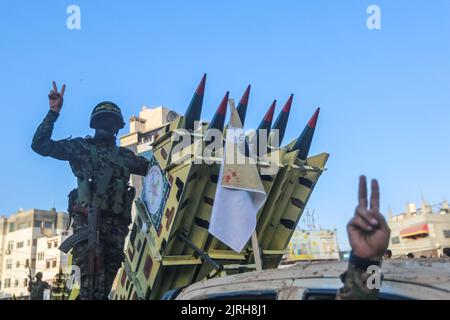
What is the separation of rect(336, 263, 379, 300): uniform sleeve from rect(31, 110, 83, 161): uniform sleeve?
3594 mm

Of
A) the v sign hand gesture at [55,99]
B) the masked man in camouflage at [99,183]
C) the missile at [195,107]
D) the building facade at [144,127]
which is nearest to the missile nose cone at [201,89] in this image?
the missile at [195,107]

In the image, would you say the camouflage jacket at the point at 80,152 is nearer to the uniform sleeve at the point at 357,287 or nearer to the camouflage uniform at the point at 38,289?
the uniform sleeve at the point at 357,287

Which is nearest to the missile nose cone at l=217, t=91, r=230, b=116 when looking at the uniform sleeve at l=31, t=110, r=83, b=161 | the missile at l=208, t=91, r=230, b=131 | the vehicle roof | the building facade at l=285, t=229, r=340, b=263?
the missile at l=208, t=91, r=230, b=131

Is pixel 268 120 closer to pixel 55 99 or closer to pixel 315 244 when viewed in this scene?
pixel 55 99

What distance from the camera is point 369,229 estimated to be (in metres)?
1.53

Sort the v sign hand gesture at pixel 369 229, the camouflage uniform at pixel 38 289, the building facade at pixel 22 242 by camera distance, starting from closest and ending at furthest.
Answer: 1. the v sign hand gesture at pixel 369 229
2. the camouflage uniform at pixel 38 289
3. the building facade at pixel 22 242

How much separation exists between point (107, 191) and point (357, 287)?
3492mm

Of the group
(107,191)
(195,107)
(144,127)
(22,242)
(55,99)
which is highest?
(144,127)

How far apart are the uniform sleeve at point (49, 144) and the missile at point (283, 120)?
2.79 meters

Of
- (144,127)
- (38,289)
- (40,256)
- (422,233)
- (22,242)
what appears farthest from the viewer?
(22,242)

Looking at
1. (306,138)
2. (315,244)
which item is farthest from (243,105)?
(315,244)

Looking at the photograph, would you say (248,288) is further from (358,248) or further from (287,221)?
(287,221)

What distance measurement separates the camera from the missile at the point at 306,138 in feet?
18.6
